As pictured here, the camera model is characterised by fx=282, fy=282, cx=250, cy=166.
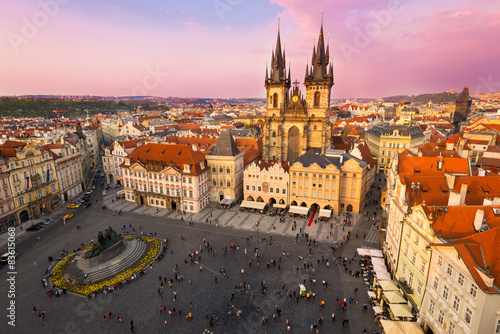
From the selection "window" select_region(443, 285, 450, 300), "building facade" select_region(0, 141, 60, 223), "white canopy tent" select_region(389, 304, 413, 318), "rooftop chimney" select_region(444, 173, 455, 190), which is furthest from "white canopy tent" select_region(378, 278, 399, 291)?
"building facade" select_region(0, 141, 60, 223)

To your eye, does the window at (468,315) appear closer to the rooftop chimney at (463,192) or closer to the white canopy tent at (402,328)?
the white canopy tent at (402,328)

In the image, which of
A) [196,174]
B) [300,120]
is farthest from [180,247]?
[300,120]

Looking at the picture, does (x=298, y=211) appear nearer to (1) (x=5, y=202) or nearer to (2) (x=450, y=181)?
(2) (x=450, y=181)

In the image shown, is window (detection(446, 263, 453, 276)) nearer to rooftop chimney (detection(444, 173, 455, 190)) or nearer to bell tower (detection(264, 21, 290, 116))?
rooftop chimney (detection(444, 173, 455, 190))

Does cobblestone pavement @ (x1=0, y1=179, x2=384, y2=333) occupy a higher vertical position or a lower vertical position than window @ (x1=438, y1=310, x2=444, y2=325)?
lower

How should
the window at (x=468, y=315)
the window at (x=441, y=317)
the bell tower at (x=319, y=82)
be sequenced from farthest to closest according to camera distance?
the bell tower at (x=319, y=82) < the window at (x=441, y=317) < the window at (x=468, y=315)

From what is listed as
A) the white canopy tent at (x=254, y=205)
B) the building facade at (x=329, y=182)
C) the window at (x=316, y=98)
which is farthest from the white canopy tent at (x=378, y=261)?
the window at (x=316, y=98)

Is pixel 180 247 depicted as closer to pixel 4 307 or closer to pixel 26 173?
pixel 4 307
